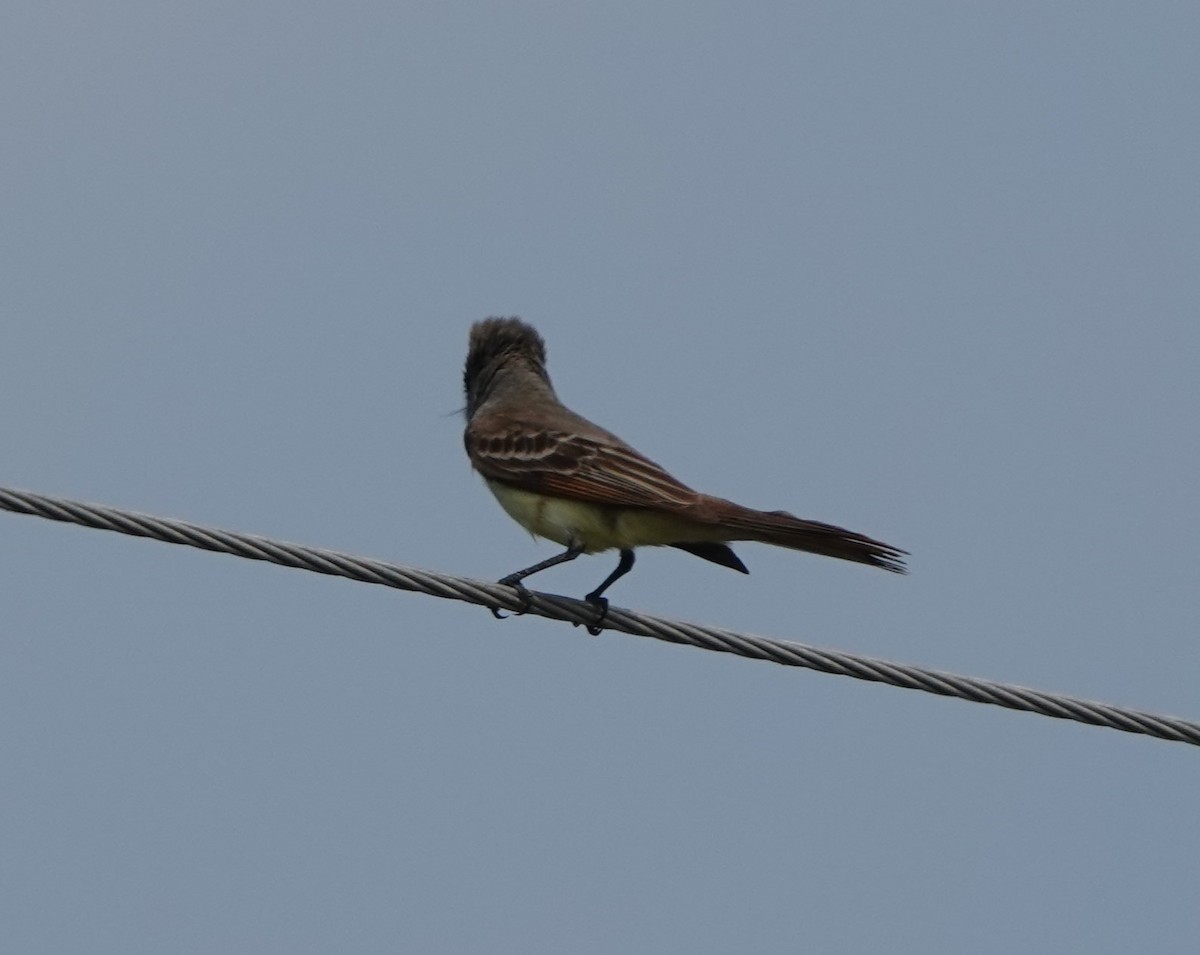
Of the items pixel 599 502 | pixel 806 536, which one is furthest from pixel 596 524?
pixel 806 536

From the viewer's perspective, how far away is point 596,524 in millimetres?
10406

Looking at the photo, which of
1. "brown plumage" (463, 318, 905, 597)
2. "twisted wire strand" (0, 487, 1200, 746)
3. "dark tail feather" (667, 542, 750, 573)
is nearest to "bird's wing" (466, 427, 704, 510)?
"brown plumage" (463, 318, 905, 597)

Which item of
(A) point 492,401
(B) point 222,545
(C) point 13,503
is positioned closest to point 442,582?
(B) point 222,545

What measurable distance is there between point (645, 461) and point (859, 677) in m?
2.99

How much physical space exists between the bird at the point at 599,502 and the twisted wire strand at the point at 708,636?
0.85m

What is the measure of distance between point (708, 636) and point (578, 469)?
8.95ft

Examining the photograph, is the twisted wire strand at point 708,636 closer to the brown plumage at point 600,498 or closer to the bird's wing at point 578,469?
the brown plumage at point 600,498

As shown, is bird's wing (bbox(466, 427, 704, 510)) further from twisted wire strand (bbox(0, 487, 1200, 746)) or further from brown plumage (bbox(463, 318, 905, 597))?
twisted wire strand (bbox(0, 487, 1200, 746))

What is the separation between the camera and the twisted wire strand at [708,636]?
24.2 feet

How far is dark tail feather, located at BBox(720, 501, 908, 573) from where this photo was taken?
8.46 meters

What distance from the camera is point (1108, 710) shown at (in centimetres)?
→ 741

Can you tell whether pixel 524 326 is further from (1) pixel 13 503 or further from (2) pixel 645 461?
(1) pixel 13 503

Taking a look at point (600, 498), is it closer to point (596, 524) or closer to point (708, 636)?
point (596, 524)

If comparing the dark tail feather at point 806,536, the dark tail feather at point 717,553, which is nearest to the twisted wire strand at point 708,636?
the dark tail feather at point 806,536
